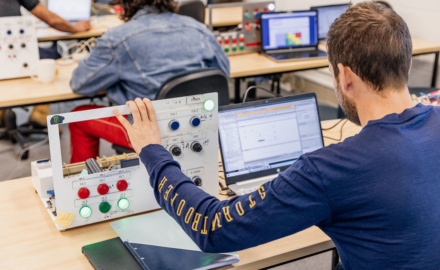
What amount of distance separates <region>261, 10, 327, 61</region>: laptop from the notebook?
2.26 m

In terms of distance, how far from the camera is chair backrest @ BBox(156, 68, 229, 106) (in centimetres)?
242

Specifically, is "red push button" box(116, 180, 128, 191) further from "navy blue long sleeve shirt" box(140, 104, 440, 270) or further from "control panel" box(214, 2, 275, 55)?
"control panel" box(214, 2, 275, 55)

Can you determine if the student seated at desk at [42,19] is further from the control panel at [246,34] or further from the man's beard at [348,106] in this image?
the man's beard at [348,106]

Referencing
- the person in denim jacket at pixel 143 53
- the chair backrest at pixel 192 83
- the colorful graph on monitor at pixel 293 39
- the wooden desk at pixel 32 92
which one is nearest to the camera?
the chair backrest at pixel 192 83

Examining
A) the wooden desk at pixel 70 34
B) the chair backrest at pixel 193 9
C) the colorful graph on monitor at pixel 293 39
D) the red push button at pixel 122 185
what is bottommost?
the red push button at pixel 122 185

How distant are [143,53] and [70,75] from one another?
0.72 meters

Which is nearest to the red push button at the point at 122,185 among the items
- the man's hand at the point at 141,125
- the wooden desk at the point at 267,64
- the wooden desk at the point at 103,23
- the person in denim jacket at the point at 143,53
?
the man's hand at the point at 141,125

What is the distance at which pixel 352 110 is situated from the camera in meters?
1.19

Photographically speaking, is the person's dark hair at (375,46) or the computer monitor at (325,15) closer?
the person's dark hair at (375,46)

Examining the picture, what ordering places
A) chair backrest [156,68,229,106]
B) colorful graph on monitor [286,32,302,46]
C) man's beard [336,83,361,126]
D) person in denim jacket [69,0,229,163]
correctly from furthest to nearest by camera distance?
colorful graph on monitor [286,32,302,46] → person in denim jacket [69,0,229,163] → chair backrest [156,68,229,106] → man's beard [336,83,361,126]

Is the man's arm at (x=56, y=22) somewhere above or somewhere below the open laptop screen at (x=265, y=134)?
above

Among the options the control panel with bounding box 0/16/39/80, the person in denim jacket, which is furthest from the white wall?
the control panel with bounding box 0/16/39/80

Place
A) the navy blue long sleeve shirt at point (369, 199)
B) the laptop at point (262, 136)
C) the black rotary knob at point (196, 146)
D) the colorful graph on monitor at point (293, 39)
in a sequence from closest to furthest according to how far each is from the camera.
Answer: the navy blue long sleeve shirt at point (369, 199) → the black rotary knob at point (196, 146) → the laptop at point (262, 136) → the colorful graph on monitor at point (293, 39)

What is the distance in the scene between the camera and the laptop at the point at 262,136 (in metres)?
1.79
